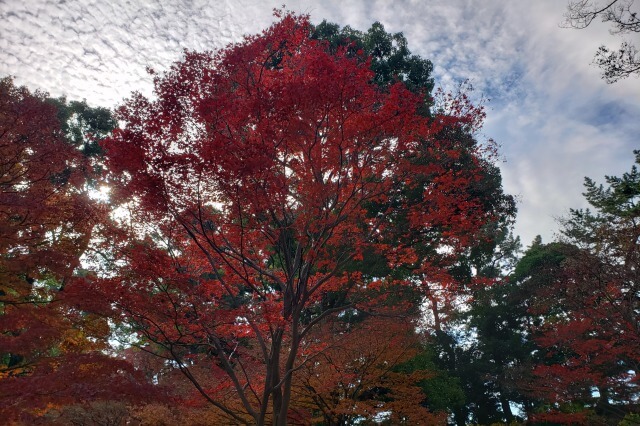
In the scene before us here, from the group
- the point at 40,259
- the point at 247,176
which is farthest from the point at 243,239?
the point at 40,259

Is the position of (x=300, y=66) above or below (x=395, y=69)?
below

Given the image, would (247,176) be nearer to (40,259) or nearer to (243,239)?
(243,239)

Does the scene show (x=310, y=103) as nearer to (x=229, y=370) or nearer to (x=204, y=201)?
(x=204, y=201)

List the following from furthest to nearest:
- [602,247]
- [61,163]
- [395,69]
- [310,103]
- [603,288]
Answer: [395,69], [602,247], [603,288], [61,163], [310,103]

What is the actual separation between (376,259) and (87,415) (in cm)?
1092

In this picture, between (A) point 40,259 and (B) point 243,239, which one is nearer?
(A) point 40,259

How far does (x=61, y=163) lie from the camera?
9328 mm

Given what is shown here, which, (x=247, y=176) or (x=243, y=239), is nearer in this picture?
(x=247, y=176)

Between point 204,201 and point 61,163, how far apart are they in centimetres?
440

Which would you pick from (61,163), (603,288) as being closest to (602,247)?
(603,288)

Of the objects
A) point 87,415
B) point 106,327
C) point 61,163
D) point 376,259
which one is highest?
point 61,163

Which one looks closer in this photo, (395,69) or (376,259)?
(376,259)

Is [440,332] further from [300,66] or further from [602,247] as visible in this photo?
[300,66]

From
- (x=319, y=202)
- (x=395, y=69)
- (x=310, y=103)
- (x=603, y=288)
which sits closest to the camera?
(x=310, y=103)
